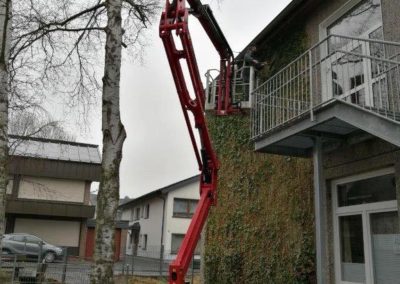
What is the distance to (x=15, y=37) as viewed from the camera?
11.2m

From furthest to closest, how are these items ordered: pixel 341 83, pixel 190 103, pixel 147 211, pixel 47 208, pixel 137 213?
pixel 137 213 < pixel 147 211 < pixel 47 208 < pixel 341 83 < pixel 190 103

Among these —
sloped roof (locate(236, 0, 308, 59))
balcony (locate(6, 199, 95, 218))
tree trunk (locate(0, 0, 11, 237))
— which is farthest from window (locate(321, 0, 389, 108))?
balcony (locate(6, 199, 95, 218))

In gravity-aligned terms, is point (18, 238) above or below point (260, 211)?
below

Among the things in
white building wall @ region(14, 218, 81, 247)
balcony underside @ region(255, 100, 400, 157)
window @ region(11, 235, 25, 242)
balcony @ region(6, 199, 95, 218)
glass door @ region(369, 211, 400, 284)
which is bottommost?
glass door @ region(369, 211, 400, 284)

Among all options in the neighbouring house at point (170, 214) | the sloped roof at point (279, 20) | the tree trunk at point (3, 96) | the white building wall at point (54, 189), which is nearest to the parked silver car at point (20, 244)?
the white building wall at point (54, 189)

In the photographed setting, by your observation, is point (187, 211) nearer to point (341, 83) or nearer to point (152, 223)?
point (152, 223)

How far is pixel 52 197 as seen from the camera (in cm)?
3238

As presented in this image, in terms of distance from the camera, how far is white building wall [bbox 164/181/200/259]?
34528 millimetres

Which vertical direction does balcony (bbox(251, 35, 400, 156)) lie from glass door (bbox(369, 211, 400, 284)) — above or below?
above

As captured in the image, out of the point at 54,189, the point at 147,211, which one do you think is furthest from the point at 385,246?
the point at 147,211

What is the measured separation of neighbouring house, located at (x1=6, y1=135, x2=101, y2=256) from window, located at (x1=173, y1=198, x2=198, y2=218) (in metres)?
6.54

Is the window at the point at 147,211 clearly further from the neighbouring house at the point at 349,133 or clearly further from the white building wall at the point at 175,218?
the neighbouring house at the point at 349,133

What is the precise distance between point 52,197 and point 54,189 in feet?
1.91

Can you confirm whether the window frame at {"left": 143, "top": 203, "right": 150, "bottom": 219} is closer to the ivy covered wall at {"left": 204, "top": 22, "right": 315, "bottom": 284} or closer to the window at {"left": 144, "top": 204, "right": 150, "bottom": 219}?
the window at {"left": 144, "top": 204, "right": 150, "bottom": 219}
